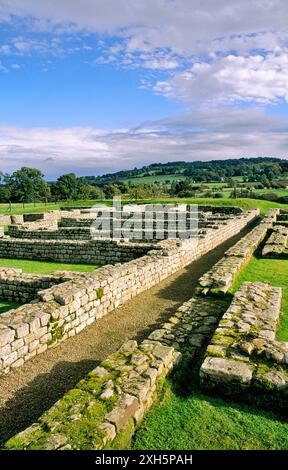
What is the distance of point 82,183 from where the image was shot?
A: 247 ft

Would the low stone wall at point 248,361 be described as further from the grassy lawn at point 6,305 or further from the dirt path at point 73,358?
the grassy lawn at point 6,305

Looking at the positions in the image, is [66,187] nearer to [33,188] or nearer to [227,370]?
[33,188]

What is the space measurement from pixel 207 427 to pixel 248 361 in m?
1.18

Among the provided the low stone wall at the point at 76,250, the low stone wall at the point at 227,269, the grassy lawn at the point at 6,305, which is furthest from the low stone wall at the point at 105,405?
the low stone wall at the point at 76,250

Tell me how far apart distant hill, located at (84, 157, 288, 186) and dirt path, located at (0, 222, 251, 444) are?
72.4 m

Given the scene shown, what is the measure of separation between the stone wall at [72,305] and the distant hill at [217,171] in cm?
7063

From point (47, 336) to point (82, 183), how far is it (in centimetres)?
7110

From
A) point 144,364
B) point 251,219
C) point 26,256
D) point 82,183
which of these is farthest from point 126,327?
point 82,183

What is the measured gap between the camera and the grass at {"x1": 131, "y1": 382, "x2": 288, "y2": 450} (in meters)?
3.67

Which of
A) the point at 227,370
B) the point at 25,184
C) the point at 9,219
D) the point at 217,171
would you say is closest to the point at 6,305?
the point at 227,370

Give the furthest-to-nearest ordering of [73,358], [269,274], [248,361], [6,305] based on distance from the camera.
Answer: [269,274], [6,305], [73,358], [248,361]

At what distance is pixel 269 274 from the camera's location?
11016mm
